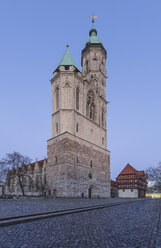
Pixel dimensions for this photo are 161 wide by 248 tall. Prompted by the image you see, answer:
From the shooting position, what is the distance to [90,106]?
44.6 meters

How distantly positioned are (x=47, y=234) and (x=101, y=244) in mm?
1762

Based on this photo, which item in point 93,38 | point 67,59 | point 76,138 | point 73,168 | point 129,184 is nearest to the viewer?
point 73,168

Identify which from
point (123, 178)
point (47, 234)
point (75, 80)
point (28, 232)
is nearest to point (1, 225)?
point (28, 232)

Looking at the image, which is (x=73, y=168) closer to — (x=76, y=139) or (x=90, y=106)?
(x=76, y=139)

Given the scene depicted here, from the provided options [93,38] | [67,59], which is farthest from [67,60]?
Answer: [93,38]

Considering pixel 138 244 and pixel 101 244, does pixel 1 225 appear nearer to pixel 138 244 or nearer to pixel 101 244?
pixel 101 244

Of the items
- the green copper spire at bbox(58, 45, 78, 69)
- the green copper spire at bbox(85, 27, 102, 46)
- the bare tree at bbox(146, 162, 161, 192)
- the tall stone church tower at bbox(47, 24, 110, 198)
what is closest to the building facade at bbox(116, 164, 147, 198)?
the bare tree at bbox(146, 162, 161, 192)

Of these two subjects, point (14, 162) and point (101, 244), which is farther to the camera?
point (14, 162)

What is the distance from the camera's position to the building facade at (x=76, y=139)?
1378 inches

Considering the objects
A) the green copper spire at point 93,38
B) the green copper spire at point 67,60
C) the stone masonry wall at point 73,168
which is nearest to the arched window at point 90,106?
the stone masonry wall at point 73,168

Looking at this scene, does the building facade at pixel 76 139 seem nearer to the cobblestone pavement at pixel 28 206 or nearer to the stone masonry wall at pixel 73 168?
the stone masonry wall at pixel 73 168

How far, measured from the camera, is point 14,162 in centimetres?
3831

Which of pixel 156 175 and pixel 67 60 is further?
pixel 156 175

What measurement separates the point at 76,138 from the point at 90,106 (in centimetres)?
1019
